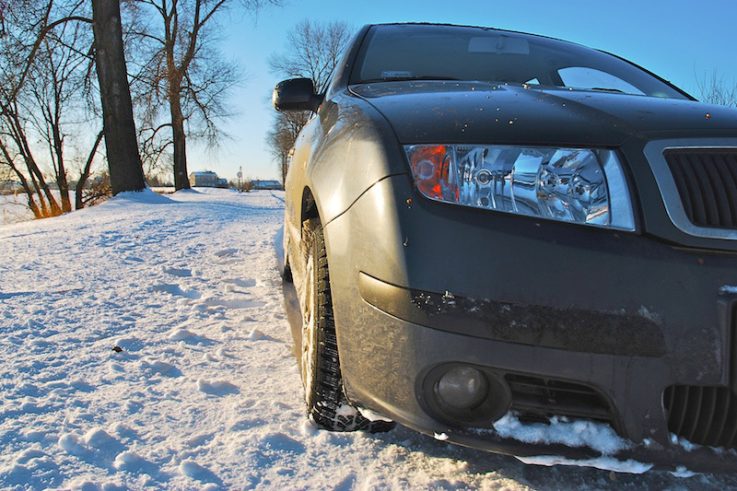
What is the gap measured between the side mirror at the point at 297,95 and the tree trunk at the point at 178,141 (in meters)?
18.3

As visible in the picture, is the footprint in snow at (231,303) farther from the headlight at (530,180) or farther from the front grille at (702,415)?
the front grille at (702,415)

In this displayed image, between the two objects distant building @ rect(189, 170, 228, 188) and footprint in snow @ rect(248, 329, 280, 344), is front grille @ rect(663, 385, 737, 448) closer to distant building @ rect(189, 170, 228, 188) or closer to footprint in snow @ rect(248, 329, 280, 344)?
footprint in snow @ rect(248, 329, 280, 344)

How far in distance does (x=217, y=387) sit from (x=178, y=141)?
20.1 metres

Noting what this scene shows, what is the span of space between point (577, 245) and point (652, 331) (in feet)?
0.78

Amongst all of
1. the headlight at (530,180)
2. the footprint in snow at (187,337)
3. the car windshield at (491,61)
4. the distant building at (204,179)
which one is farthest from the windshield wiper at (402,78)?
the distant building at (204,179)

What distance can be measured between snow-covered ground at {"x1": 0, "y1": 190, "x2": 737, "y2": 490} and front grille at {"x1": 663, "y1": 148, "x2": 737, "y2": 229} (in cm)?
75

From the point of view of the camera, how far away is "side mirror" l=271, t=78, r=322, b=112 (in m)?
2.75

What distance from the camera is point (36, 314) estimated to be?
110 inches

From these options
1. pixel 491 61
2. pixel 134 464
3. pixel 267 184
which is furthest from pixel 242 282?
pixel 267 184

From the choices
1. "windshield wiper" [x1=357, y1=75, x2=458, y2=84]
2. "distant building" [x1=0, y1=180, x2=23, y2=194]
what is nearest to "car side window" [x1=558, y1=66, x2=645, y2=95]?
"windshield wiper" [x1=357, y1=75, x2=458, y2=84]

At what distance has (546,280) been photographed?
117cm

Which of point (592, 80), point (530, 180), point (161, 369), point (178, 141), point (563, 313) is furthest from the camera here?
point (178, 141)

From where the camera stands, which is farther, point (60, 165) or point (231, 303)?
point (60, 165)

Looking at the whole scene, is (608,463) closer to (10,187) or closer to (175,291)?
(175,291)
